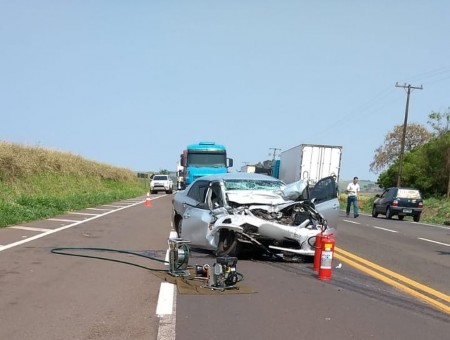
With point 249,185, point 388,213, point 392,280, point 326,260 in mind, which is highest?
point 249,185

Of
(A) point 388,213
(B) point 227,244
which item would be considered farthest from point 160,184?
(B) point 227,244

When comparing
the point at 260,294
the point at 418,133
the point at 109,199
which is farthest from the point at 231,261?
the point at 418,133

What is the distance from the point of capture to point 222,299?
6453 millimetres

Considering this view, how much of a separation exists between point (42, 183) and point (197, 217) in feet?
66.9

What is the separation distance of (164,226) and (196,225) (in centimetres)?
575

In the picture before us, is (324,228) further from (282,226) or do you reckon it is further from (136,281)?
(136,281)

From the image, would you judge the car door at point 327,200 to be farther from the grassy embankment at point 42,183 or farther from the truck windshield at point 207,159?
the truck windshield at point 207,159

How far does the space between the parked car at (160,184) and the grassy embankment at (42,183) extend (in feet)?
19.1

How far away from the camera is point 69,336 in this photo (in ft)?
15.9

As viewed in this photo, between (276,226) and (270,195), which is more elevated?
(270,195)

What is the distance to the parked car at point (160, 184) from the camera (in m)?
48.7

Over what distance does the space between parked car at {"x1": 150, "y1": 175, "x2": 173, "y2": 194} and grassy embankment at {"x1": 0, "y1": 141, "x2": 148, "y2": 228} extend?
19.1 ft

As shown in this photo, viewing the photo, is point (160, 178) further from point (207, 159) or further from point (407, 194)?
point (407, 194)

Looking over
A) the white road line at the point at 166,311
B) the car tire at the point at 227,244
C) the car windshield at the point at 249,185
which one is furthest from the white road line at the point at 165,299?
the car windshield at the point at 249,185
